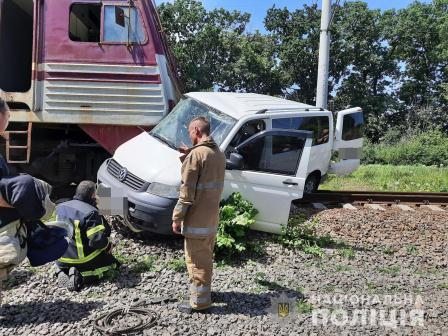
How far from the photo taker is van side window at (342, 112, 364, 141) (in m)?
7.71

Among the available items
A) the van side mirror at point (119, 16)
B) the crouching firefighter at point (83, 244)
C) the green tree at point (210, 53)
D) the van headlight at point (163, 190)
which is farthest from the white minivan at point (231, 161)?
the green tree at point (210, 53)

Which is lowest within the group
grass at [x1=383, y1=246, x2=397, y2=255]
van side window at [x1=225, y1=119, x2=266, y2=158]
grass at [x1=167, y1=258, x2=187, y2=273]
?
grass at [x1=167, y1=258, x2=187, y2=273]

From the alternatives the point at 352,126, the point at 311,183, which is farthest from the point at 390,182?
the point at 311,183

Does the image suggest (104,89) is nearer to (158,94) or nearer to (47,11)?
(158,94)

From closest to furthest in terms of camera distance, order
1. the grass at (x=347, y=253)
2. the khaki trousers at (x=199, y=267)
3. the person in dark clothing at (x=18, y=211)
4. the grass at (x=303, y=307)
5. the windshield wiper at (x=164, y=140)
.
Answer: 1. the person in dark clothing at (x=18, y=211)
2. the khaki trousers at (x=199, y=267)
3. the grass at (x=303, y=307)
4. the grass at (x=347, y=253)
5. the windshield wiper at (x=164, y=140)

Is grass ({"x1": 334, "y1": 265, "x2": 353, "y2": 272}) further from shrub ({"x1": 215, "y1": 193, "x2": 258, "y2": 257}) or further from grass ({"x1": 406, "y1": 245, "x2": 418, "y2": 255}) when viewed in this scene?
shrub ({"x1": 215, "y1": 193, "x2": 258, "y2": 257})

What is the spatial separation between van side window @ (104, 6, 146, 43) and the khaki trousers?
178 inches

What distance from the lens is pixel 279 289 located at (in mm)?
4707

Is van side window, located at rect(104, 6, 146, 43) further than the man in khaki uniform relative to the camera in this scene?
Yes

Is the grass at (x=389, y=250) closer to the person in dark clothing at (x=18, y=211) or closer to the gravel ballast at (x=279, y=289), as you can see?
the gravel ballast at (x=279, y=289)

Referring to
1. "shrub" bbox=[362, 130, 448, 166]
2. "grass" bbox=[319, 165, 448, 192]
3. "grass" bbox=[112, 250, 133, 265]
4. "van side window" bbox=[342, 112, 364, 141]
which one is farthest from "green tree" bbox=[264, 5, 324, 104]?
"grass" bbox=[112, 250, 133, 265]

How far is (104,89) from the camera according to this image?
7.44 meters

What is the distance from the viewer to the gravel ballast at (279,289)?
3.96 metres

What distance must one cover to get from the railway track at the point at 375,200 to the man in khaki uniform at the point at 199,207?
3.32 meters
